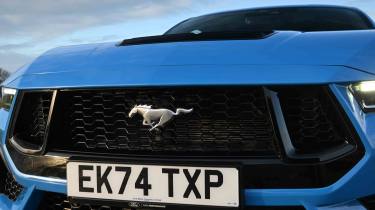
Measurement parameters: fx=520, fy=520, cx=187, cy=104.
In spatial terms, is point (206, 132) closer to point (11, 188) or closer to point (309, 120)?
point (309, 120)

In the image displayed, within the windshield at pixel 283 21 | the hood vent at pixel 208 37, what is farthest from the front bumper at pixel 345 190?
the windshield at pixel 283 21

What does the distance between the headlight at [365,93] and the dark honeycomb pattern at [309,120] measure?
125mm

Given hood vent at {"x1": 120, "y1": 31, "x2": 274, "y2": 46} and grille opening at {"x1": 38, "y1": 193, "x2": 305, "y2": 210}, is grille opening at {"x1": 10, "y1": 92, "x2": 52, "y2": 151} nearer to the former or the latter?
grille opening at {"x1": 38, "y1": 193, "x2": 305, "y2": 210}


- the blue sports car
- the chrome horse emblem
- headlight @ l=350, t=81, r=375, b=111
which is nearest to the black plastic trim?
the blue sports car

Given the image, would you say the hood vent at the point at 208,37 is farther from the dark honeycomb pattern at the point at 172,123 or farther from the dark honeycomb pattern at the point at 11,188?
the dark honeycomb pattern at the point at 11,188

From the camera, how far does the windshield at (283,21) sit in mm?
3873

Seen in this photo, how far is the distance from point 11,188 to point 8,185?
1.7 inches

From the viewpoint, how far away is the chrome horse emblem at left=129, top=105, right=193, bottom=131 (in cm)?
210

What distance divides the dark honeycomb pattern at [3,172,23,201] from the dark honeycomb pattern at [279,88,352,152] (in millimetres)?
1343

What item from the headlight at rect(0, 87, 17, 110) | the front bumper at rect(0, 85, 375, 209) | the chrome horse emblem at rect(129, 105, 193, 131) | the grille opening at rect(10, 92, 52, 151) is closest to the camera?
the front bumper at rect(0, 85, 375, 209)

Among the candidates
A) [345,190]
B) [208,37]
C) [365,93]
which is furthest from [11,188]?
[365,93]

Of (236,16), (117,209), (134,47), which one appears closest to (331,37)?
(134,47)

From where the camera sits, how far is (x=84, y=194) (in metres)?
2.20

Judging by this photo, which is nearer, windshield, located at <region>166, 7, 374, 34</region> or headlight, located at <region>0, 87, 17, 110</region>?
headlight, located at <region>0, 87, 17, 110</region>
